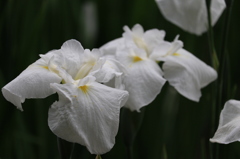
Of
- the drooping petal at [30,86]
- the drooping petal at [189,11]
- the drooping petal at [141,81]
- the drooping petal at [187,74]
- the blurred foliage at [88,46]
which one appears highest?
the drooping petal at [30,86]

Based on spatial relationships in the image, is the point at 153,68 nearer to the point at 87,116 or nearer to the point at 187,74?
the point at 187,74

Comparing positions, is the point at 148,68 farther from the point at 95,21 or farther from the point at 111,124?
the point at 95,21

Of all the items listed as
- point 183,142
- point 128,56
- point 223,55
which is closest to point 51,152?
point 183,142

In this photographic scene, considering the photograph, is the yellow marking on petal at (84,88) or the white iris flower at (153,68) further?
the white iris flower at (153,68)

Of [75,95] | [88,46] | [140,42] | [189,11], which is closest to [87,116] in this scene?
[75,95]

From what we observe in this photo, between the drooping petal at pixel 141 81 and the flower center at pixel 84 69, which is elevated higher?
the flower center at pixel 84 69

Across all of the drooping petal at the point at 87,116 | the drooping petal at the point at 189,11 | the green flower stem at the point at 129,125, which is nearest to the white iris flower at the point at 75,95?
the drooping petal at the point at 87,116

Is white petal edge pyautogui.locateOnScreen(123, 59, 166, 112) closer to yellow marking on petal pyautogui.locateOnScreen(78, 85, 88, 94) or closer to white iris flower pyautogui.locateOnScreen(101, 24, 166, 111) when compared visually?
white iris flower pyautogui.locateOnScreen(101, 24, 166, 111)

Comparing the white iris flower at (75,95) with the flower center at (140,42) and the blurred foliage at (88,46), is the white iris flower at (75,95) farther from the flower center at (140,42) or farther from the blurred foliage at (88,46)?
the blurred foliage at (88,46)
